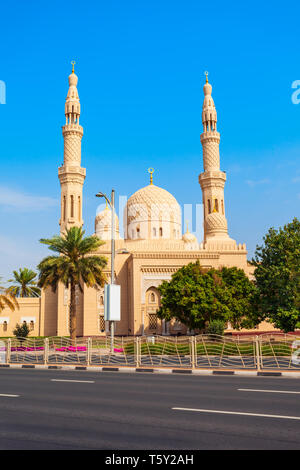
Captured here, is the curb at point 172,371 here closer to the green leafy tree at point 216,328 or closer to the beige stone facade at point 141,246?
the green leafy tree at point 216,328

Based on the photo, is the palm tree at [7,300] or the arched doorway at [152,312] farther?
the arched doorway at [152,312]

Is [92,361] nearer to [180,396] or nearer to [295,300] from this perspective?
[180,396]

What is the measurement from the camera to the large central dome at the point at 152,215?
1841 inches

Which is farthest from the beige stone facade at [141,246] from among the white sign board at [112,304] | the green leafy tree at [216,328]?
the white sign board at [112,304]

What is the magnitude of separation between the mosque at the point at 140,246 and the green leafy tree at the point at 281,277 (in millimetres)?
7750

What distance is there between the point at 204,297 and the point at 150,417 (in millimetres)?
26314

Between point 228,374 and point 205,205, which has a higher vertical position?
point 205,205

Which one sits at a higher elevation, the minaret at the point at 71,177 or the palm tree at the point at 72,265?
the minaret at the point at 71,177

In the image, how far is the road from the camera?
4.56 m

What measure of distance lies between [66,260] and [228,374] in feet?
49.4

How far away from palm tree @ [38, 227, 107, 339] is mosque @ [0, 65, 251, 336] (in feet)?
23.6

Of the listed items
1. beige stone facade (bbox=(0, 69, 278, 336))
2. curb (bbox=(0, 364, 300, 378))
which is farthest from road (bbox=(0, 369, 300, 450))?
beige stone facade (bbox=(0, 69, 278, 336))

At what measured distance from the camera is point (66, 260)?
1014 inches
